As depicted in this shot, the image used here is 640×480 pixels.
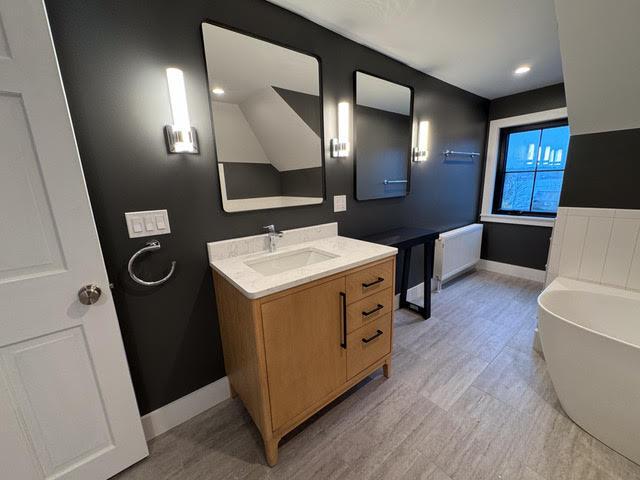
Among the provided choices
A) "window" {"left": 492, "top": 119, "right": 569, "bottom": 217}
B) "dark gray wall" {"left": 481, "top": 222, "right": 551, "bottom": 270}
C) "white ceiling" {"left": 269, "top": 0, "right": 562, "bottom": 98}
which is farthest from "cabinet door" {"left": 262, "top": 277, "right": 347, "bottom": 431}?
"window" {"left": 492, "top": 119, "right": 569, "bottom": 217}

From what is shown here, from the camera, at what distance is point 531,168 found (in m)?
3.17

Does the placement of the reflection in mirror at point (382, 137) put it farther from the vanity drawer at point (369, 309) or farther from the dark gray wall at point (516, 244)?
the dark gray wall at point (516, 244)

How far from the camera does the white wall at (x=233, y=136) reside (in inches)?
53.4

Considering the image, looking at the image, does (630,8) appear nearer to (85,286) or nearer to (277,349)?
(277,349)

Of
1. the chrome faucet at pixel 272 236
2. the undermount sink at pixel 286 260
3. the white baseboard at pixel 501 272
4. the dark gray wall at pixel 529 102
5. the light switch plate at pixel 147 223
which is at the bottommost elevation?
the white baseboard at pixel 501 272

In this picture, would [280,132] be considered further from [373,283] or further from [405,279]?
[405,279]

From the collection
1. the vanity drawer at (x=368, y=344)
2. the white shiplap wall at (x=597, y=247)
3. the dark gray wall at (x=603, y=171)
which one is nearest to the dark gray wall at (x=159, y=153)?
the vanity drawer at (x=368, y=344)

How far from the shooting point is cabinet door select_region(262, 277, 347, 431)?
108 cm

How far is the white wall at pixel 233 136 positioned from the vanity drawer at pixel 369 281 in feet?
3.00

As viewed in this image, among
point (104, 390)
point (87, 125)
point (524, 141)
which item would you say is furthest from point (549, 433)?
point (524, 141)

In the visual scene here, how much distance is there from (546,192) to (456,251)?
1.37 meters

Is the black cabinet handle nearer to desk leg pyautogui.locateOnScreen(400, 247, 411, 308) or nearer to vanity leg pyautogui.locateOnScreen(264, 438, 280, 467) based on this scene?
vanity leg pyautogui.locateOnScreen(264, 438, 280, 467)

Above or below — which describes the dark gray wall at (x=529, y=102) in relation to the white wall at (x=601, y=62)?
above

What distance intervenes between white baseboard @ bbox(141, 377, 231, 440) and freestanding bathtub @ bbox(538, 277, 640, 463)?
6.16 feet
